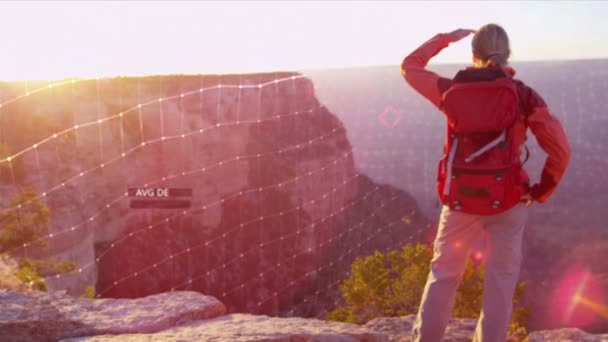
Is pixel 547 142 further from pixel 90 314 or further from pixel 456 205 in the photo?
pixel 90 314

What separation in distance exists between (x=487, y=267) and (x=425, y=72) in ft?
2.27

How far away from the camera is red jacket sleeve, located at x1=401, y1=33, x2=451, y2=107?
2615 millimetres

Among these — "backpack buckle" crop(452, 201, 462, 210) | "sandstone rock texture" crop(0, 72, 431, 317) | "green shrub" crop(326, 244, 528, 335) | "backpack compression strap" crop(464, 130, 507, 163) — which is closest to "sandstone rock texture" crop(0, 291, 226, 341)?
"backpack buckle" crop(452, 201, 462, 210)

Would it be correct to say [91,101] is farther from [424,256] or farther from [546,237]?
[424,256]

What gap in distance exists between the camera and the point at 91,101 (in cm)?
3438

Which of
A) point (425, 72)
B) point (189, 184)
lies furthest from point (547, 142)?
point (189, 184)

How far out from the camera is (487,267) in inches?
104

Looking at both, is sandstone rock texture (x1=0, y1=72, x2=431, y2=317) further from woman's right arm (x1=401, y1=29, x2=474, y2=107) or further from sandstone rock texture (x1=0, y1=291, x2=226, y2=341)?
woman's right arm (x1=401, y1=29, x2=474, y2=107)

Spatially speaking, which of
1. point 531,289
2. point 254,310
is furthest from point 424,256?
point 531,289

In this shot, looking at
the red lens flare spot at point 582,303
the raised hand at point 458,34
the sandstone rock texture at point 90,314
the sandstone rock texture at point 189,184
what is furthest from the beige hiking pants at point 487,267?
the red lens flare spot at point 582,303

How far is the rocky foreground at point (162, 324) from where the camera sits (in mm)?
2873

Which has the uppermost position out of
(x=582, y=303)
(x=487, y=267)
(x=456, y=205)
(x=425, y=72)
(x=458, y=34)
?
(x=458, y=34)

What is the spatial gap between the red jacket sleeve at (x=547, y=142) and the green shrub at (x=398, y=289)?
16.3 ft

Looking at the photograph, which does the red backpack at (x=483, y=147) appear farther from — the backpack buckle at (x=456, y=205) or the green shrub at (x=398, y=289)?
the green shrub at (x=398, y=289)
